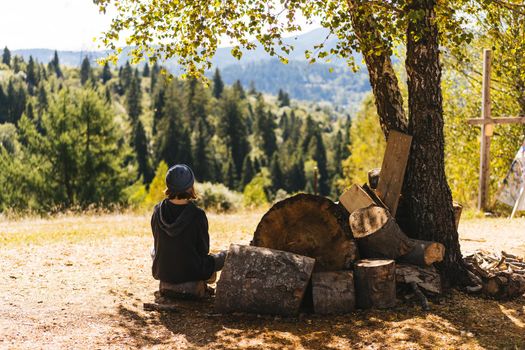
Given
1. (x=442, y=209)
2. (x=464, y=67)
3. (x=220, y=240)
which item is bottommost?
(x=220, y=240)

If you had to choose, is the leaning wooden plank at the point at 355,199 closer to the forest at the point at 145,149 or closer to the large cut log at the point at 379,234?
the large cut log at the point at 379,234

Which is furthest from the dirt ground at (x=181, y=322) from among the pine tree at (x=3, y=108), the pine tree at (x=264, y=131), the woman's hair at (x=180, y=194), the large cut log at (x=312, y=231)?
the pine tree at (x=3, y=108)

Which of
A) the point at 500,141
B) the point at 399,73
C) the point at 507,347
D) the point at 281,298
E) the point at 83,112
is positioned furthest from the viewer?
the point at 83,112

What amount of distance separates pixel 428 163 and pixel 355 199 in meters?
1.19

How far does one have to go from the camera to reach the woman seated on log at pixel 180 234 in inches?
283

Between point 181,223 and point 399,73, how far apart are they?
74.5ft

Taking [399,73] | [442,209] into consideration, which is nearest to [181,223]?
[442,209]

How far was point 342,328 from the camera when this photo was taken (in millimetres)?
6484

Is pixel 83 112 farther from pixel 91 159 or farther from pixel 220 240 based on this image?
pixel 220 240

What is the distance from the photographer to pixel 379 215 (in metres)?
7.64

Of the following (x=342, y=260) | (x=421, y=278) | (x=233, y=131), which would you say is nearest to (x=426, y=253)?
(x=421, y=278)

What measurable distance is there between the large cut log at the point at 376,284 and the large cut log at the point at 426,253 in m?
0.68

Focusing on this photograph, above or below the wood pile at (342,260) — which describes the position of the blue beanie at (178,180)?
above

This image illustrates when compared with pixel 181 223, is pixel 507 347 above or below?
below
